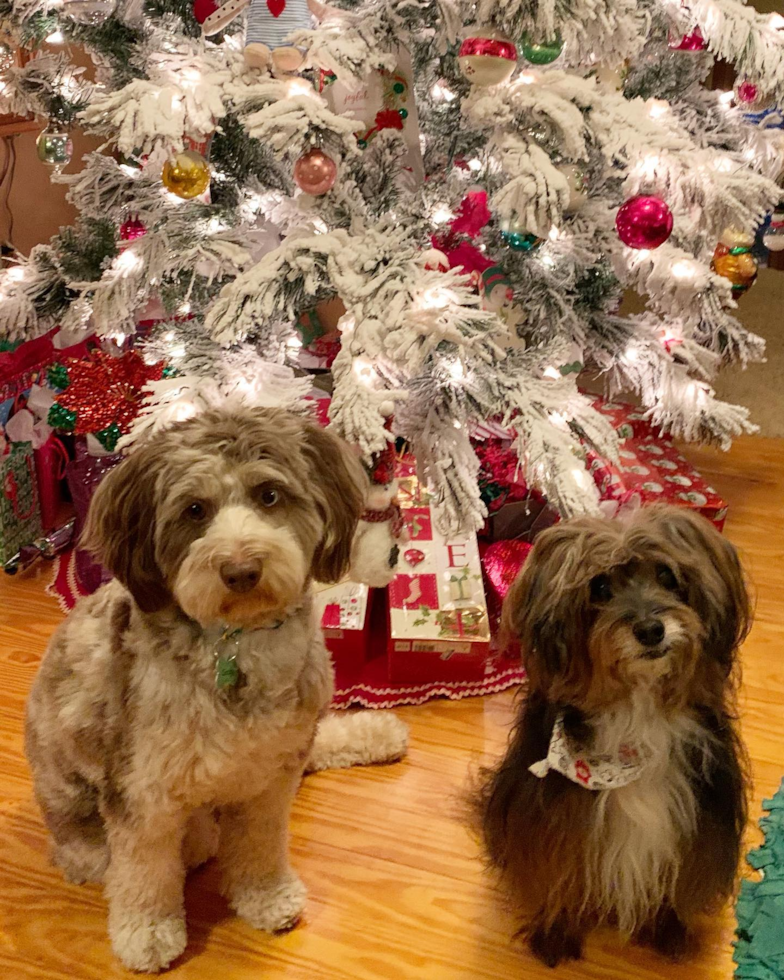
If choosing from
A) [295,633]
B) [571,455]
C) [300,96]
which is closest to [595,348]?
[571,455]

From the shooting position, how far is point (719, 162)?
1.52 m

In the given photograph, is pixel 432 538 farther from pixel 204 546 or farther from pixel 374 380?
pixel 204 546

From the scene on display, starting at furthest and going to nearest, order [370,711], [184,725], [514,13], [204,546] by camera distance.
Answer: [370,711] → [514,13] → [184,725] → [204,546]

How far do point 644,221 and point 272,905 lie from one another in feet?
4.07

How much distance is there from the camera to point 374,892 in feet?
4.51

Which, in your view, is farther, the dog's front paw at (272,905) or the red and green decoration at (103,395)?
the red and green decoration at (103,395)

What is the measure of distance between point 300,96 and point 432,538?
97 cm

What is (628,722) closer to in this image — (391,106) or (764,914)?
(764,914)

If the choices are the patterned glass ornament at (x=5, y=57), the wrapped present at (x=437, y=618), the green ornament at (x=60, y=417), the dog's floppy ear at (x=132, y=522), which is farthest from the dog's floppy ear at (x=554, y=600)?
the patterned glass ornament at (x=5, y=57)

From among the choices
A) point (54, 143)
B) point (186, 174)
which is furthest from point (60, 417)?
point (186, 174)

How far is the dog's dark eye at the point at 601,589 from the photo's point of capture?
1.04m

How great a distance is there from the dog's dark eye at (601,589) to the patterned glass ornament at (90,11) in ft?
4.32

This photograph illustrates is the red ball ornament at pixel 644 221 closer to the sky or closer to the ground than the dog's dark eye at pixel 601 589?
closer to the sky

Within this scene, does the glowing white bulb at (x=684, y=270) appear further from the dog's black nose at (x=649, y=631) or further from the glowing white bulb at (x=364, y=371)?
the dog's black nose at (x=649, y=631)
